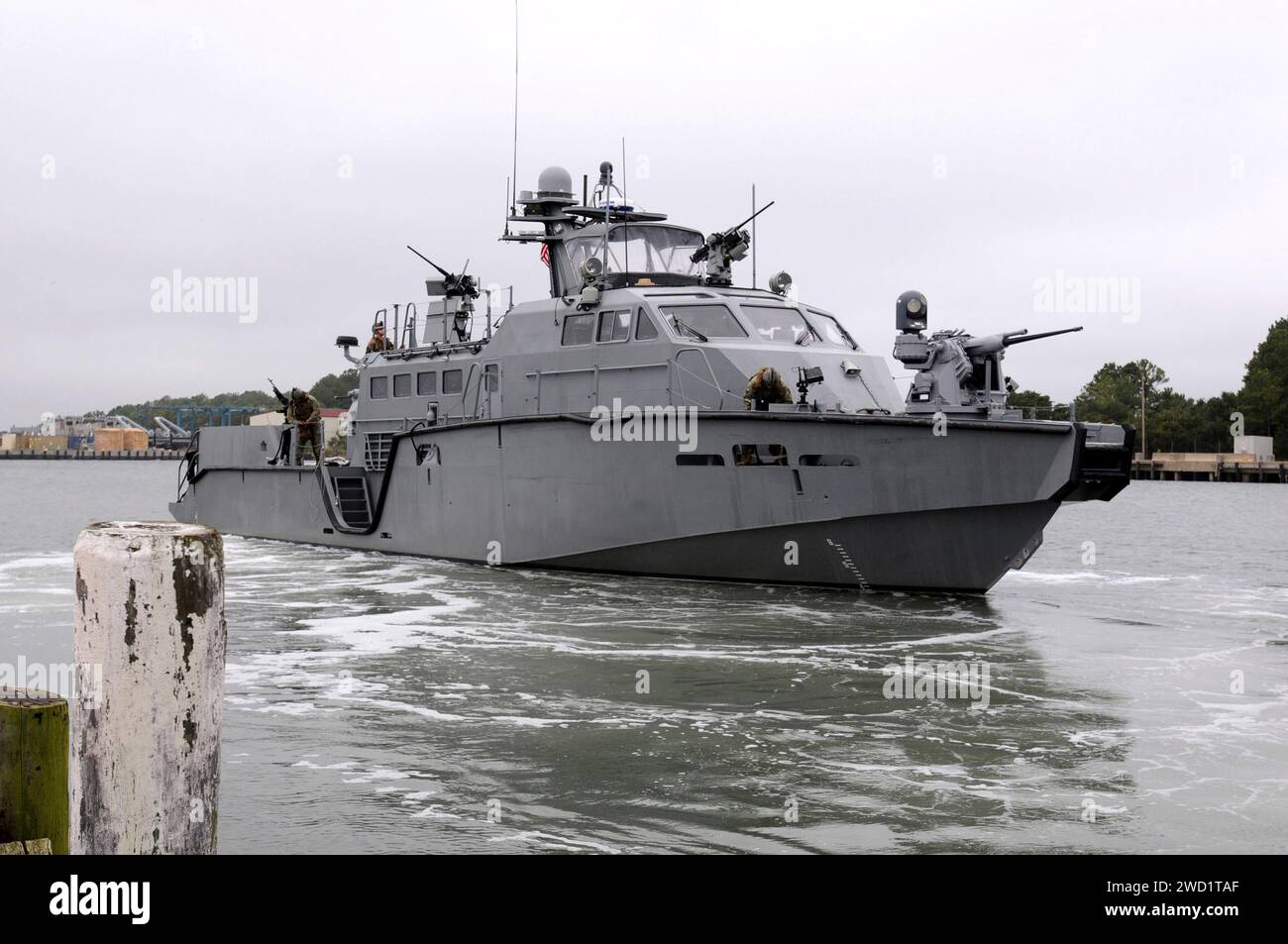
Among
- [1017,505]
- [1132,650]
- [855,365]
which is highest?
[855,365]

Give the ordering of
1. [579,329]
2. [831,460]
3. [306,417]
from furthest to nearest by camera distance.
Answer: [306,417] → [579,329] → [831,460]

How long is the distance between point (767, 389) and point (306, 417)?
968cm

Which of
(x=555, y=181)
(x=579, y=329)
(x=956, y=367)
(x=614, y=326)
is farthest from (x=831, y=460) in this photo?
(x=555, y=181)

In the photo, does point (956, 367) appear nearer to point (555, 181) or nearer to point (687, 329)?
point (687, 329)

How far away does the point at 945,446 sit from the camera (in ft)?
43.0

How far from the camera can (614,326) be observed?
51.3 feet

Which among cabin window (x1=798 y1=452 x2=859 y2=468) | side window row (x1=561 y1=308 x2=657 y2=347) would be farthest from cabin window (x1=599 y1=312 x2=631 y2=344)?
cabin window (x1=798 y1=452 x2=859 y2=468)

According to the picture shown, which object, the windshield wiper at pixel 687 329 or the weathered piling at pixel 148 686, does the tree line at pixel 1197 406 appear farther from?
the weathered piling at pixel 148 686

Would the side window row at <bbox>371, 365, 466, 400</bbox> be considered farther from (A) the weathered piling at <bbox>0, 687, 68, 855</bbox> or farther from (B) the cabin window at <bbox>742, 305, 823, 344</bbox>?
(A) the weathered piling at <bbox>0, 687, 68, 855</bbox>

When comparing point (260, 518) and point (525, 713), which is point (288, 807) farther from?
point (260, 518)

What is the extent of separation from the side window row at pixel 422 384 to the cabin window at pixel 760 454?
4.65 metres

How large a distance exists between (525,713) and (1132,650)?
5.92 m

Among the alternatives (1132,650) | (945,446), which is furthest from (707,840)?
(945,446)

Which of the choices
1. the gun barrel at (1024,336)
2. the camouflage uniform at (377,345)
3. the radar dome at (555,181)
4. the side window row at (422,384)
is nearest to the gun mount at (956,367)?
the gun barrel at (1024,336)
